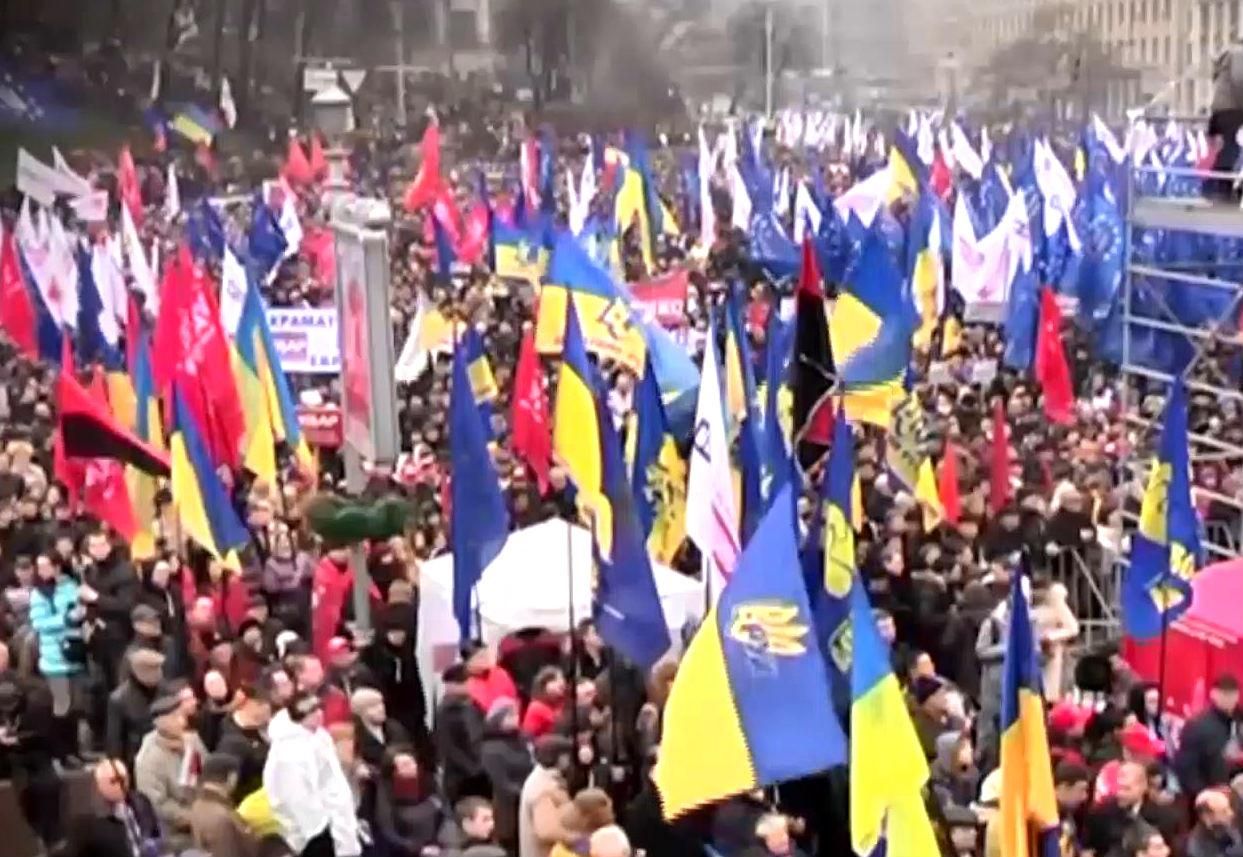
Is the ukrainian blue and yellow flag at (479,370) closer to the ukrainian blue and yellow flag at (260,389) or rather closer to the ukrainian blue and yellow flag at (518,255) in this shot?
the ukrainian blue and yellow flag at (260,389)

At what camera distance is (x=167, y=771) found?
7.46m

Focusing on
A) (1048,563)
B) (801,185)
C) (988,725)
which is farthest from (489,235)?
(988,725)

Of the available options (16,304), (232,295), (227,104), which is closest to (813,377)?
(232,295)

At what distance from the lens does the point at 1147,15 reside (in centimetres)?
5075

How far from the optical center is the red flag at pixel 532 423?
12320mm

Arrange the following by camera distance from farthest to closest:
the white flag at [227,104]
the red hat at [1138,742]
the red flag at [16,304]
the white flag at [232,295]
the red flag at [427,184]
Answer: the white flag at [227,104], the red flag at [427,184], the red flag at [16,304], the white flag at [232,295], the red hat at [1138,742]

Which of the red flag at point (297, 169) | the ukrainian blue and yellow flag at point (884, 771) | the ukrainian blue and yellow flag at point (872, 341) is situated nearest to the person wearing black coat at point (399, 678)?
the ukrainian blue and yellow flag at point (872, 341)

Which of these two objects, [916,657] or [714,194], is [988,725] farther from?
[714,194]

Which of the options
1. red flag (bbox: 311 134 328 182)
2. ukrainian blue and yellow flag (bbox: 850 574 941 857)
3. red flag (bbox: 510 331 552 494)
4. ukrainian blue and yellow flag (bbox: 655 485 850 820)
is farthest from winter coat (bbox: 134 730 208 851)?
red flag (bbox: 311 134 328 182)

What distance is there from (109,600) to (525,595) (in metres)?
1.89

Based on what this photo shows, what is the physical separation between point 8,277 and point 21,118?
1885 cm

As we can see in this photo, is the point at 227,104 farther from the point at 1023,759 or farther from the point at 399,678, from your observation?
the point at 1023,759

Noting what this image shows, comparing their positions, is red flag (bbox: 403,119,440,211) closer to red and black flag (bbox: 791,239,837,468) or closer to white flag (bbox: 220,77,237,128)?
white flag (bbox: 220,77,237,128)

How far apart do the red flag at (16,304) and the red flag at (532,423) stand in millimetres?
5053
